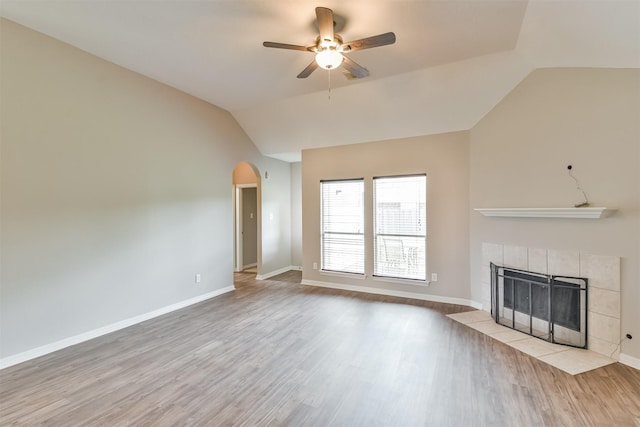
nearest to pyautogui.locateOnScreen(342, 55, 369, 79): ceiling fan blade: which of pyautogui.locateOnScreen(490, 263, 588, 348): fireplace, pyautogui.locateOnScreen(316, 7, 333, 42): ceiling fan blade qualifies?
pyautogui.locateOnScreen(316, 7, 333, 42): ceiling fan blade

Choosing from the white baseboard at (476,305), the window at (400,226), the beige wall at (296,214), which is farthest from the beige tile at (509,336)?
the beige wall at (296,214)

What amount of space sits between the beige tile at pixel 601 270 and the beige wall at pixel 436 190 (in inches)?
57.4

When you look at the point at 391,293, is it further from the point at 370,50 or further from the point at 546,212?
the point at 370,50

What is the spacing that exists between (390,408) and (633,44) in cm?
357

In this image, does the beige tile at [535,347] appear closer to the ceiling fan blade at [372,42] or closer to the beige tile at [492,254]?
the beige tile at [492,254]

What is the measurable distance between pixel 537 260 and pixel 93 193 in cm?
535

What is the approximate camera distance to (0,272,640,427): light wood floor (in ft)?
6.69

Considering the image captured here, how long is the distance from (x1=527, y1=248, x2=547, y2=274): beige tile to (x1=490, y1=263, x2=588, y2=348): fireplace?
59mm

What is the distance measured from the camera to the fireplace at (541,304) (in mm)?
3035

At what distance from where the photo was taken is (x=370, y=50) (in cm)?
301

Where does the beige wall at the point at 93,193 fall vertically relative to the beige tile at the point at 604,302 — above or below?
above

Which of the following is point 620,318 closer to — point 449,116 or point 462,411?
point 462,411

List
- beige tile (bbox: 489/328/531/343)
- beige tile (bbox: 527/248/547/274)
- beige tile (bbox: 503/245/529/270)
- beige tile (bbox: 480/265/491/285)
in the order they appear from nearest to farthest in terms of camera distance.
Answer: beige tile (bbox: 489/328/531/343) < beige tile (bbox: 527/248/547/274) < beige tile (bbox: 503/245/529/270) < beige tile (bbox: 480/265/491/285)

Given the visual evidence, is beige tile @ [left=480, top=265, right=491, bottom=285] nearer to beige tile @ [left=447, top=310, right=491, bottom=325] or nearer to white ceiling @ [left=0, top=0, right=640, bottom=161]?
beige tile @ [left=447, top=310, right=491, bottom=325]
